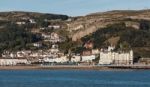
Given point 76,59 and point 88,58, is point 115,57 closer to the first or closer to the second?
point 88,58

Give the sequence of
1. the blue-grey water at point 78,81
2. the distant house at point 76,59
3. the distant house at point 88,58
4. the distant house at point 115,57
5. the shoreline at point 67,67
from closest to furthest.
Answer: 1. the blue-grey water at point 78,81
2. the shoreline at point 67,67
3. the distant house at point 115,57
4. the distant house at point 88,58
5. the distant house at point 76,59

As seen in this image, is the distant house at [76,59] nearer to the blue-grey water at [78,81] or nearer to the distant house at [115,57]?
the distant house at [115,57]

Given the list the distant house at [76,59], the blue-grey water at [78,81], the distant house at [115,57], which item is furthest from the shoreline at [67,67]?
the blue-grey water at [78,81]

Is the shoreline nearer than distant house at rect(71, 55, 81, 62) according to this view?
Yes

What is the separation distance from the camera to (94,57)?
192 m

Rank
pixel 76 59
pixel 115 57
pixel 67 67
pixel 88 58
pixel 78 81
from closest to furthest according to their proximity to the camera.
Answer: pixel 78 81, pixel 67 67, pixel 115 57, pixel 88 58, pixel 76 59

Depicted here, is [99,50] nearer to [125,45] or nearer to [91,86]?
[125,45]

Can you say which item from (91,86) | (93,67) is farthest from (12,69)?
(91,86)

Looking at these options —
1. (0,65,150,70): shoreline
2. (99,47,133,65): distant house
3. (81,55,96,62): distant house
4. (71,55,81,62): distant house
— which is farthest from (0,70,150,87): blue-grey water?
(71,55,81,62): distant house

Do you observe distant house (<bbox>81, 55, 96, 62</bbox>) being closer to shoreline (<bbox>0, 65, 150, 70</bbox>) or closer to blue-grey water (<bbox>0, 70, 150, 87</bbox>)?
shoreline (<bbox>0, 65, 150, 70</bbox>)

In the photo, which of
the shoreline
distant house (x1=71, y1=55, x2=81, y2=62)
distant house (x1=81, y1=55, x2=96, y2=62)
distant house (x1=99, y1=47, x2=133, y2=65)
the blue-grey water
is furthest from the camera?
distant house (x1=71, y1=55, x2=81, y2=62)

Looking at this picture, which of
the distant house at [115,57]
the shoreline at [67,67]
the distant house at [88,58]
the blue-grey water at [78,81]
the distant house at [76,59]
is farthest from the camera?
the distant house at [76,59]

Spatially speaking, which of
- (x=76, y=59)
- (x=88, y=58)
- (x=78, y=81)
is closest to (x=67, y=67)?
(x=88, y=58)

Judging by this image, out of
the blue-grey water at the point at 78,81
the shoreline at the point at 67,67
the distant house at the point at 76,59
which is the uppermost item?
the blue-grey water at the point at 78,81
